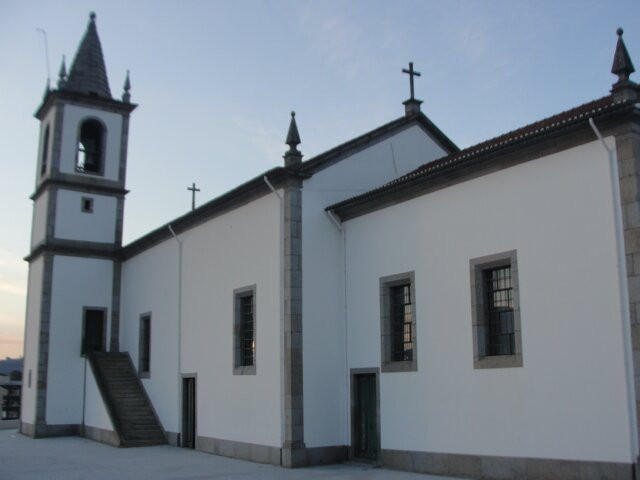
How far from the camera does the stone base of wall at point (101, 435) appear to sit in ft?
71.4

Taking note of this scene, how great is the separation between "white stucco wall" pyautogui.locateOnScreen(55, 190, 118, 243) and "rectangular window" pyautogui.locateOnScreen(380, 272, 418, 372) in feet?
46.1

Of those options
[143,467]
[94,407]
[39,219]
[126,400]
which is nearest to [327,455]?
[143,467]

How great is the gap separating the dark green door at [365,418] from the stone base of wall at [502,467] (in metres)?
0.66

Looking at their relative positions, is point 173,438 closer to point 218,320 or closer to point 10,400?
point 218,320

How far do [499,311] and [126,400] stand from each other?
14.0 meters

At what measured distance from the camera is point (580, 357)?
11734 mm

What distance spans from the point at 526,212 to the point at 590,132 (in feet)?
5.75

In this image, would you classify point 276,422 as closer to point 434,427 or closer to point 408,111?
point 434,427

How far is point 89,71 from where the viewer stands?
28016mm

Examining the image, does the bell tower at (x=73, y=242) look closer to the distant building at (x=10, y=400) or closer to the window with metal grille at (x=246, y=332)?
the window with metal grille at (x=246, y=332)

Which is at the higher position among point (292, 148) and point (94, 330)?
point (292, 148)

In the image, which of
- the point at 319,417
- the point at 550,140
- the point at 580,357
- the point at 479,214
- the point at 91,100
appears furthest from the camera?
the point at 91,100

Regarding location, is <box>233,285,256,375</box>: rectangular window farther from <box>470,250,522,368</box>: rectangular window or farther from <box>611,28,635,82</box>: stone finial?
<box>611,28,635,82</box>: stone finial

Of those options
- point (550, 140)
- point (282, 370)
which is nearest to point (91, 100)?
point (282, 370)
